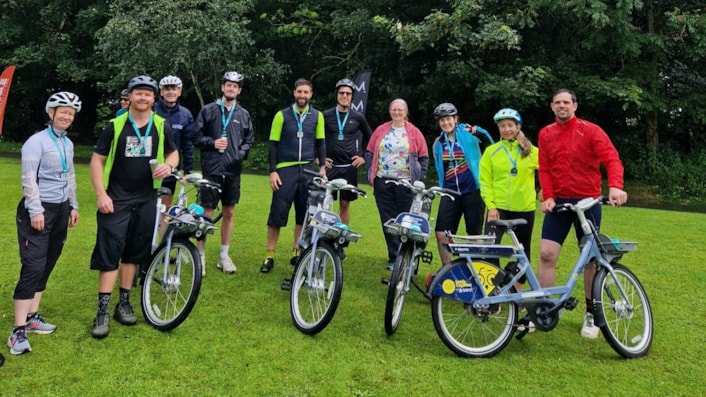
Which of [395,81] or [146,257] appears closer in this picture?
[146,257]

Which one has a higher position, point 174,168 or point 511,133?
point 511,133

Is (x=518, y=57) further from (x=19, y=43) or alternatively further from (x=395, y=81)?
(x=19, y=43)

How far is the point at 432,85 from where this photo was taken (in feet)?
61.8

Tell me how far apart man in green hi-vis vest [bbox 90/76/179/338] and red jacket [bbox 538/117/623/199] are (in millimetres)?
2898

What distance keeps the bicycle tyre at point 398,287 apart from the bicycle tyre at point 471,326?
302mm

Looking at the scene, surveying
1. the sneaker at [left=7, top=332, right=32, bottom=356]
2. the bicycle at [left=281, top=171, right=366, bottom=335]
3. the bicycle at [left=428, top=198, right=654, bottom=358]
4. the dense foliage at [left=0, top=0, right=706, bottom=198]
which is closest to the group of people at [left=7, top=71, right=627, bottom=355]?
the sneaker at [left=7, top=332, right=32, bottom=356]

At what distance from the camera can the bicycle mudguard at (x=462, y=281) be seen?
361 cm

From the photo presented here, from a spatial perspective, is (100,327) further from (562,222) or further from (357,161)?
(562,222)

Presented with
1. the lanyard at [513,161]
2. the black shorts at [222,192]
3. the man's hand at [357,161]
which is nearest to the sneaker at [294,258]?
the black shorts at [222,192]

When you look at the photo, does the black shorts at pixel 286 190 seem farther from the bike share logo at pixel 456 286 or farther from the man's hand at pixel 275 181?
the bike share logo at pixel 456 286

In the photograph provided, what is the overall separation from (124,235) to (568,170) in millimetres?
3322

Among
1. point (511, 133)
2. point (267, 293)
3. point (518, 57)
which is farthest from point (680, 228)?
point (518, 57)

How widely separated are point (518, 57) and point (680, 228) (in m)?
10.1

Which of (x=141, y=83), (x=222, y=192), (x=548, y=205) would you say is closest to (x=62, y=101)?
(x=141, y=83)
